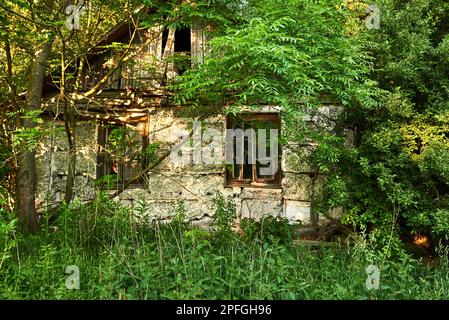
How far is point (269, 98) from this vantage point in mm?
3822

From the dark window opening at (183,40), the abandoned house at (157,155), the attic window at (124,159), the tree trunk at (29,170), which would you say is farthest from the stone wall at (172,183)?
the dark window opening at (183,40)

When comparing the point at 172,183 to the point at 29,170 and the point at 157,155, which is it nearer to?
the point at 157,155

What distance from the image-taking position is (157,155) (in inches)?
295

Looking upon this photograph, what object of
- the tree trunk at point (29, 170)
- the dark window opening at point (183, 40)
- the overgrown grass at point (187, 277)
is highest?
the dark window opening at point (183, 40)

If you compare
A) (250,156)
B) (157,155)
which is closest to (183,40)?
(157,155)

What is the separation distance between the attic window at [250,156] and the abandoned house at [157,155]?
20 mm

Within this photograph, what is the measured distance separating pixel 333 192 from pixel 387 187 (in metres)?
0.74

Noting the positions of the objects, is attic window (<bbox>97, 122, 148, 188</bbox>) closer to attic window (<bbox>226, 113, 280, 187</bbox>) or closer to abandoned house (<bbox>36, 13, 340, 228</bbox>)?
abandoned house (<bbox>36, 13, 340, 228</bbox>)

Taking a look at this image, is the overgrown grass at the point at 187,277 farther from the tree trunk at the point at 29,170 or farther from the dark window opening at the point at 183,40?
the dark window opening at the point at 183,40

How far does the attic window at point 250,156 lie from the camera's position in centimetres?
744

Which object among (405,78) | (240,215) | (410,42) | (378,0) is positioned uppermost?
(378,0)

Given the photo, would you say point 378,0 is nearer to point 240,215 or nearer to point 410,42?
point 410,42
